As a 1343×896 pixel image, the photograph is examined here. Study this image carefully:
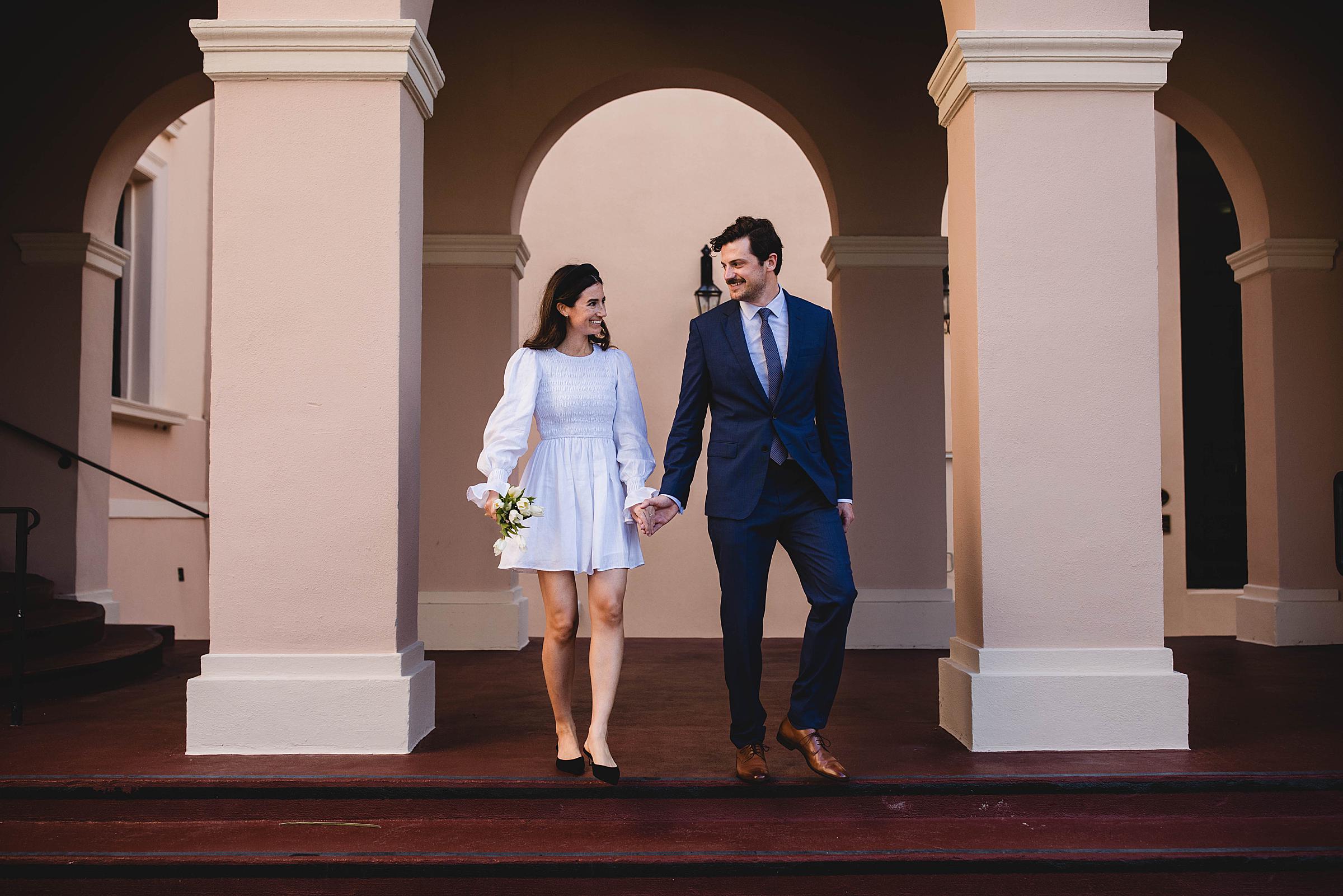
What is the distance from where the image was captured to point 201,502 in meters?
11.7

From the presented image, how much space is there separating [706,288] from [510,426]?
7.54 meters

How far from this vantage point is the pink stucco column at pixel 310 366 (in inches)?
164

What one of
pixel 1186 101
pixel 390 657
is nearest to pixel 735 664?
pixel 390 657

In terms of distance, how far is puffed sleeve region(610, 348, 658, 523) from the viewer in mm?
3801

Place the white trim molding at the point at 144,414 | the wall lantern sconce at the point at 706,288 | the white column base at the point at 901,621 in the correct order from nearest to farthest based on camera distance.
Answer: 1. the white column base at the point at 901,621
2. the white trim molding at the point at 144,414
3. the wall lantern sconce at the point at 706,288

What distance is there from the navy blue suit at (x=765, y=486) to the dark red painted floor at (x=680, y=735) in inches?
15.3

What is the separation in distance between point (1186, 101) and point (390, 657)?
6.62 metres

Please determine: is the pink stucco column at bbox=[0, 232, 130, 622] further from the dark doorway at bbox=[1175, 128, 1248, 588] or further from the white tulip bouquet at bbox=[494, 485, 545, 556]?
the dark doorway at bbox=[1175, 128, 1248, 588]

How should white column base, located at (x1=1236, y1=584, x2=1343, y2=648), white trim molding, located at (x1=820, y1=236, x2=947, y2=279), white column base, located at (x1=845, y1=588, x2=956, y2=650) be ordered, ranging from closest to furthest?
white column base, located at (x1=845, y1=588, x2=956, y2=650)
white trim molding, located at (x1=820, y1=236, x2=947, y2=279)
white column base, located at (x1=1236, y1=584, x2=1343, y2=648)

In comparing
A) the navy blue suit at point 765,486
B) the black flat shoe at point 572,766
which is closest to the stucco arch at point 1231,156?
the navy blue suit at point 765,486

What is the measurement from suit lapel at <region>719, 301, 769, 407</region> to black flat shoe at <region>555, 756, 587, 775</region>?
1.41m

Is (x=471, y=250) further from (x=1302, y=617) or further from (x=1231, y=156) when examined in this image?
(x=1302, y=617)

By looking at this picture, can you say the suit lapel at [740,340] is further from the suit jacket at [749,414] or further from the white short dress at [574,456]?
the white short dress at [574,456]

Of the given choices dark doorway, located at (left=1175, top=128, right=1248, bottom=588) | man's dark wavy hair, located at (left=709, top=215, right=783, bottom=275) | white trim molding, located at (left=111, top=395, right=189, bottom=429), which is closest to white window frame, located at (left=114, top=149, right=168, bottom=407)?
white trim molding, located at (left=111, top=395, right=189, bottom=429)
